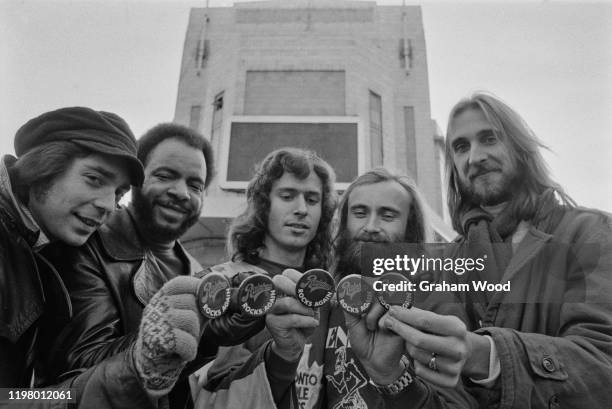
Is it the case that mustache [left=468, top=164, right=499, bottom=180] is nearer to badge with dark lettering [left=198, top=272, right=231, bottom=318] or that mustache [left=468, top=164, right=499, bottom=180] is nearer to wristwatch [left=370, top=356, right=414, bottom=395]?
wristwatch [left=370, top=356, right=414, bottom=395]

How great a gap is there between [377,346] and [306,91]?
1.44 meters

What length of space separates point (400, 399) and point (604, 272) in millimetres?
653

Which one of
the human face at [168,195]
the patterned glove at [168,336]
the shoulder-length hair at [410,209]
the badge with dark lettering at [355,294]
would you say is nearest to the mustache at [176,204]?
the human face at [168,195]

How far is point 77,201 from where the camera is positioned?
130cm

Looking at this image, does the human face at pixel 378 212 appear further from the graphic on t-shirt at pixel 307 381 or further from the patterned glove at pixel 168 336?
the patterned glove at pixel 168 336

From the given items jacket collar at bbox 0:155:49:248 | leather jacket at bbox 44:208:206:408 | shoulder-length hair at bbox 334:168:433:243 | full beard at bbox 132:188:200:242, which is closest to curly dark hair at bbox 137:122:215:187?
full beard at bbox 132:188:200:242

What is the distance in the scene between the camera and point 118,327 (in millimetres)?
1238

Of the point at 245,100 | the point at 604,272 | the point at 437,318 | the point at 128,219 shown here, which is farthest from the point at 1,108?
the point at 604,272

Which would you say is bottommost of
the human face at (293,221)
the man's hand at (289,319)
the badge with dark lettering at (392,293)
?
the man's hand at (289,319)

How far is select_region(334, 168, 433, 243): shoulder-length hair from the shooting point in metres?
1.28

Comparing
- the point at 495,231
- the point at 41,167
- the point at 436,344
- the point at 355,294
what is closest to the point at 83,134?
the point at 41,167

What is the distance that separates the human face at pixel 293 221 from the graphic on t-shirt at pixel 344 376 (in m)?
0.26

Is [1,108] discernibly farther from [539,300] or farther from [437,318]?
[539,300]

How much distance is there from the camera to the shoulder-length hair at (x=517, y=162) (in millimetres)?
1284
